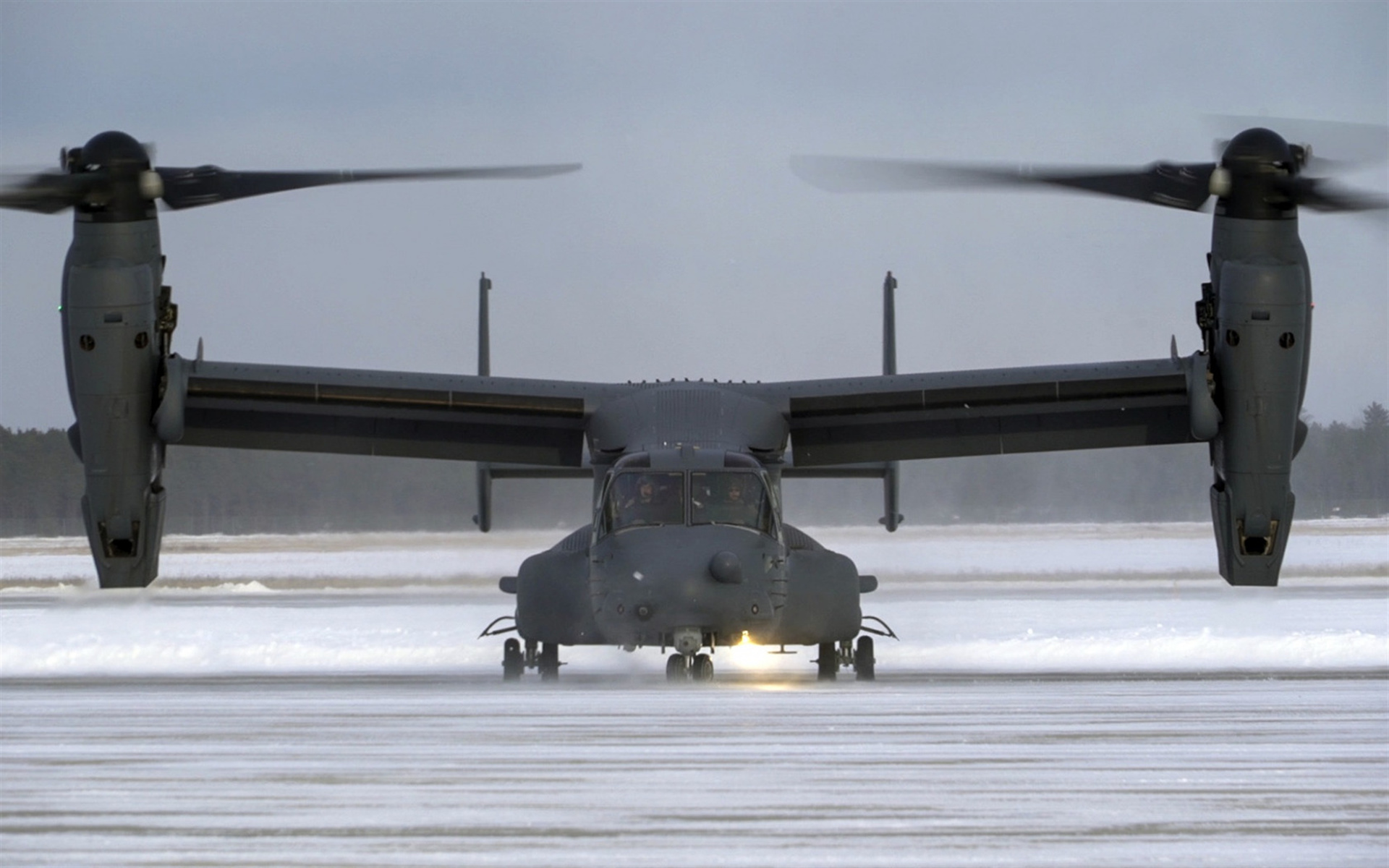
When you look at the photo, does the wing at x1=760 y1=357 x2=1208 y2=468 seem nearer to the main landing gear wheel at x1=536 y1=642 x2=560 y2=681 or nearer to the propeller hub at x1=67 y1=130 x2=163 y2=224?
the main landing gear wheel at x1=536 y1=642 x2=560 y2=681

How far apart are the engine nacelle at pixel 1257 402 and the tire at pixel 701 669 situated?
5.21m

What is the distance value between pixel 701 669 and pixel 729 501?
1.49m

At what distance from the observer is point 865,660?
1811 centimetres

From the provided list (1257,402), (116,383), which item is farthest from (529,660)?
(1257,402)

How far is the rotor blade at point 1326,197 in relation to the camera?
647 inches

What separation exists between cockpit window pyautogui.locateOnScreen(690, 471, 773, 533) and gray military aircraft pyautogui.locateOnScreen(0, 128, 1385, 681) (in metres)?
0.02

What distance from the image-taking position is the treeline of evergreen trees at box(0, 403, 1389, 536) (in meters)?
31.9

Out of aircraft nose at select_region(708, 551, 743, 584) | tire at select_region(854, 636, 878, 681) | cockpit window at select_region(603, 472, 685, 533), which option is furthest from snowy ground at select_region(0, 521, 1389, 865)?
cockpit window at select_region(603, 472, 685, 533)

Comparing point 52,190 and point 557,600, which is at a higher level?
point 52,190

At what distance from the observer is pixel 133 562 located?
1748cm

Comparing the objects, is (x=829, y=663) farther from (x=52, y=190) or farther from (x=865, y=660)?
(x=52, y=190)

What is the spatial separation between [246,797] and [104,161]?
Result: 1068cm

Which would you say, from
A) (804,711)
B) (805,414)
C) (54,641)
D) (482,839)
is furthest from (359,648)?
(482,839)

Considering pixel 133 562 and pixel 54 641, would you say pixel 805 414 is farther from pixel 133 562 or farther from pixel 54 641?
pixel 54 641
